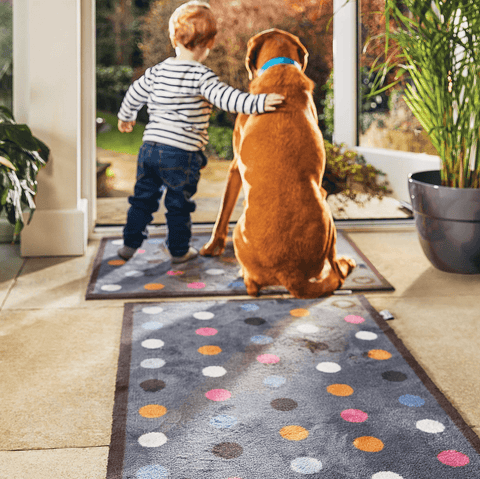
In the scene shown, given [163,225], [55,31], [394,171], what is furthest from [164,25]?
[394,171]

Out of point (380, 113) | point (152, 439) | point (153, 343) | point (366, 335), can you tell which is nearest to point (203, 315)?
point (153, 343)

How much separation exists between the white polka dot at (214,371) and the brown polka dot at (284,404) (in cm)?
22

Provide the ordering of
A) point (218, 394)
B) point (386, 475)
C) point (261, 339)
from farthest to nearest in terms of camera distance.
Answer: point (261, 339), point (218, 394), point (386, 475)

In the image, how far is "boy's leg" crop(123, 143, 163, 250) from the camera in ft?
9.16

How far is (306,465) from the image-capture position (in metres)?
1.41

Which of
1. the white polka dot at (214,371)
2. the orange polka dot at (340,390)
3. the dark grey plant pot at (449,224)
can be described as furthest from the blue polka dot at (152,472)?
the dark grey plant pot at (449,224)

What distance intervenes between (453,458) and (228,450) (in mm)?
536

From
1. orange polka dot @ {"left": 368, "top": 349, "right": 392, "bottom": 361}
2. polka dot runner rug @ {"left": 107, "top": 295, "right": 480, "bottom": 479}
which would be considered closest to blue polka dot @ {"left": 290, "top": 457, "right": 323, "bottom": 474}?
polka dot runner rug @ {"left": 107, "top": 295, "right": 480, "bottom": 479}

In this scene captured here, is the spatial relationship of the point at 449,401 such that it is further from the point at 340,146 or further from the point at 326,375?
the point at 340,146

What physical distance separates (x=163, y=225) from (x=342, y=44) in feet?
5.21

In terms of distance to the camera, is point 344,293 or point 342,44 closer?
point 344,293

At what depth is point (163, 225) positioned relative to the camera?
3572mm

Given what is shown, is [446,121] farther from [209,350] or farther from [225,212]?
[209,350]

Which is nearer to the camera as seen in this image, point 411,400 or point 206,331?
point 411,400
